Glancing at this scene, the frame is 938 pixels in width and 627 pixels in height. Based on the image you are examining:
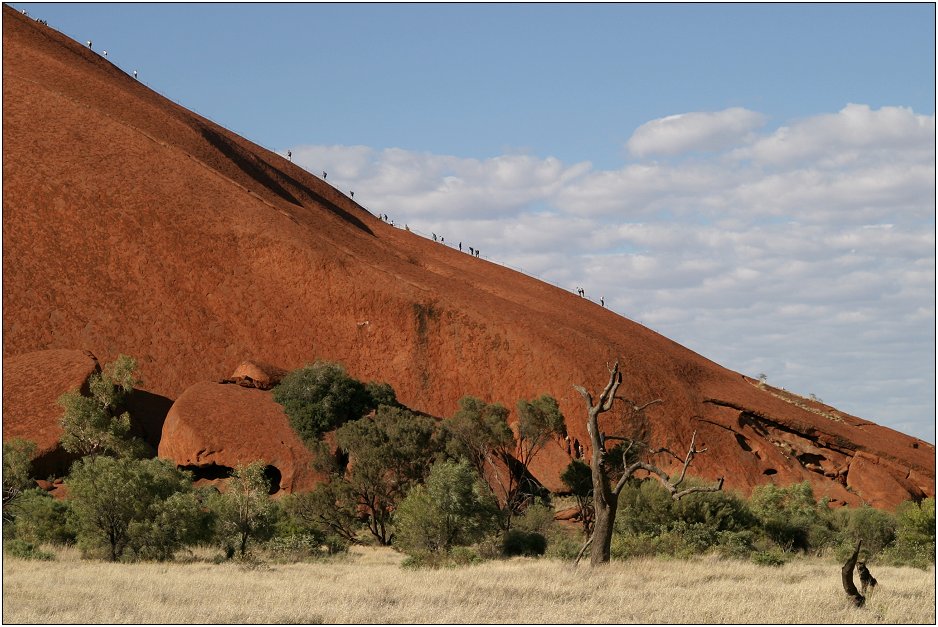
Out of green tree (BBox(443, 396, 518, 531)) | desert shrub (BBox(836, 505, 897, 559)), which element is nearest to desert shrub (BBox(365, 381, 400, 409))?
green tree (BBox(443, 396, 518, 531))

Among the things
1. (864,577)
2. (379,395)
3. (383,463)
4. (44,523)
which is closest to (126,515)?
(44,523)

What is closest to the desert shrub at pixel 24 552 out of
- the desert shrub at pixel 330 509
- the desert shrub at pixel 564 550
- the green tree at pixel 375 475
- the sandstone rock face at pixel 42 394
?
the desert shrub at pixel 330 509

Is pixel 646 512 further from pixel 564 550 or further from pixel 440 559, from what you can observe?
pixel 440 559

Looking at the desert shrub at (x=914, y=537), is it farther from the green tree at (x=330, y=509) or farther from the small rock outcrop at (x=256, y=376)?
the small rock outcrop at (x=256, y=376)

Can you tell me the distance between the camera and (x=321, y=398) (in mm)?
38062

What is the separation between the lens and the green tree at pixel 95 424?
114 feet

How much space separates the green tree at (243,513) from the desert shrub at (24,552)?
12.9 ft

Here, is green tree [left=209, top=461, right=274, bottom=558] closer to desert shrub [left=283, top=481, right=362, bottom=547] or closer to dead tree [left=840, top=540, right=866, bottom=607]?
desert shrub [left=283, top=481, right=362, bottom=547]

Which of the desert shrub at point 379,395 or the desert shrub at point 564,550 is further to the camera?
the desert shrub at point 379,395

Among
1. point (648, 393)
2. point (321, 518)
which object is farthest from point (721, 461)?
point (321, 518)

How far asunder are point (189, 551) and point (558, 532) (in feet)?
38.4

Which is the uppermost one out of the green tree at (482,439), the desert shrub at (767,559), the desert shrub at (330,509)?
the green tree at (482,439)

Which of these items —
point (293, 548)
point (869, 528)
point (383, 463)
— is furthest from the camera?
point (383, 463)

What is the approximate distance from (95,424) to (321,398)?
26.1ft
